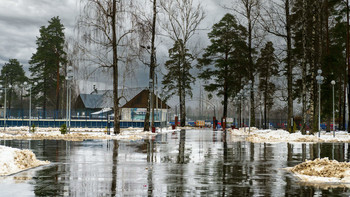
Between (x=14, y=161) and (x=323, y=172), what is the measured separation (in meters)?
8.89

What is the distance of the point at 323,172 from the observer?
11.3 meters

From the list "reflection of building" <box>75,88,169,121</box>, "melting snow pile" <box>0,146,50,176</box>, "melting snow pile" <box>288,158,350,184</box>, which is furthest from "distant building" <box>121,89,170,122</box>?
"melting snow pile" <box>288,158,350,184</box>

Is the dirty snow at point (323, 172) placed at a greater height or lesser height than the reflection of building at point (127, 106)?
lesser

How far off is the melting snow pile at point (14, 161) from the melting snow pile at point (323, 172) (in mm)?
7988

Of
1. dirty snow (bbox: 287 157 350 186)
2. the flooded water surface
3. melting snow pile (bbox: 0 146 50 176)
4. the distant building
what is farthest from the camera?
the distant building

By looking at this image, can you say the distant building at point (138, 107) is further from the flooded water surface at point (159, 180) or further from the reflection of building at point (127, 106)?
the flooded water surface at point (159, 180)

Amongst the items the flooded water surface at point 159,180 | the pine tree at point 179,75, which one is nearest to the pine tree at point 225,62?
the pine tree at point 179,75

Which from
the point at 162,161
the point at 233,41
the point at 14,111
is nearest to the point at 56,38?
the point at 14,111

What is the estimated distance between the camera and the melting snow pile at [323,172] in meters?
10.8

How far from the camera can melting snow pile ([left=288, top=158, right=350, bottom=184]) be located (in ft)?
35.3

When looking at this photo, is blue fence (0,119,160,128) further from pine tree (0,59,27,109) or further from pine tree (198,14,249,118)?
pine tree (0,59,27,109)

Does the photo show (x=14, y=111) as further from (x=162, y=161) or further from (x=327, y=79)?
(x=162, y=161)

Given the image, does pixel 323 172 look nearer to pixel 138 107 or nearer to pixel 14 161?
pixel 14 161

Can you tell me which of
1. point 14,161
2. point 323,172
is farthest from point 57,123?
point 323,172
